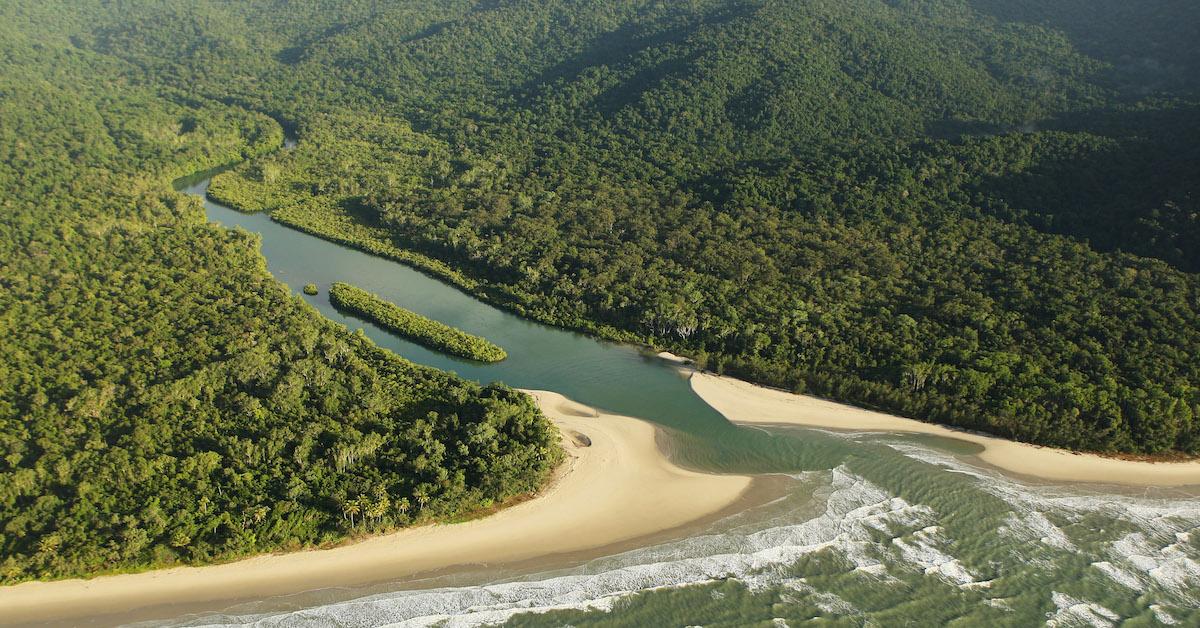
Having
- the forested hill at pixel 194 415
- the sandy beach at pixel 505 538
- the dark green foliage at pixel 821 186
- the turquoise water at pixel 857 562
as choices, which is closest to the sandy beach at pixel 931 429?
the turquoise water at pixel 857 562

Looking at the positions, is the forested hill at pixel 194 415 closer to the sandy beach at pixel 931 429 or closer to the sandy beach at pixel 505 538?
the sandy beach at pixel 505 538

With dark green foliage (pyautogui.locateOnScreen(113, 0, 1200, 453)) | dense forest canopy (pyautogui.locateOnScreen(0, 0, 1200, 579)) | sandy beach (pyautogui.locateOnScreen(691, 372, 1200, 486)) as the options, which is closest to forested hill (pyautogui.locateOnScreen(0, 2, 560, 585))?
dense forest canopy (pyautogui.locateOnScreen(0, 0, 1200, 579))

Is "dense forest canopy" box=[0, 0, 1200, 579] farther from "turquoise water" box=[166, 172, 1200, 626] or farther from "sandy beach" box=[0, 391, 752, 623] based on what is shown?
"turquoise water" box=[166, 172, 1200, 626]

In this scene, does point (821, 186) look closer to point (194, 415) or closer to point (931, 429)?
point (931, 429)

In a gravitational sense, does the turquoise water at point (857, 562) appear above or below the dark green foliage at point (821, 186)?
below

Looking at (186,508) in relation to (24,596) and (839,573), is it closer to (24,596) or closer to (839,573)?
(24,596)

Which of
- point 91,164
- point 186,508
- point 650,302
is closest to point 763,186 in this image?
point 650,302

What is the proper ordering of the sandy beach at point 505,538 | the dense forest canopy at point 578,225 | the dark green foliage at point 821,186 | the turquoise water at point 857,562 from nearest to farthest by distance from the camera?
the sandy beach at point 505,538, the turquoise water at point 857,562, the dense forest canopy at point 578,225, the dark green foliage at point 821,186

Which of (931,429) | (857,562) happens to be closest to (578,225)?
(931,429)
